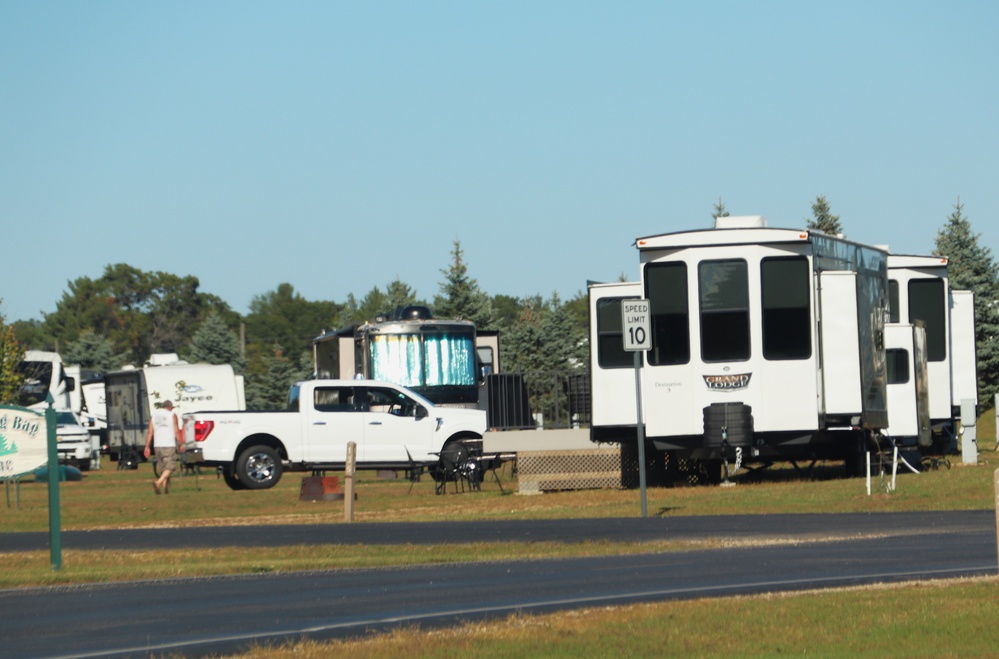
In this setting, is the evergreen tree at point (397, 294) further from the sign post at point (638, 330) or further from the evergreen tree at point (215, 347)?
the sign post at point (638, 330)

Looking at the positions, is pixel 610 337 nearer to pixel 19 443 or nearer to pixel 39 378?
pixel 19 443

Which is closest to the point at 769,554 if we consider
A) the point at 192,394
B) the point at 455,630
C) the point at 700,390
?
the point at 455,630

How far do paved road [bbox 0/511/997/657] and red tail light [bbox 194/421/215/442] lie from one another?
1052 centimetres

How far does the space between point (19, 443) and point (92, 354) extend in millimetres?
93152

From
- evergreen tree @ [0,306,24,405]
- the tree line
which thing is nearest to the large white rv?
the tree line

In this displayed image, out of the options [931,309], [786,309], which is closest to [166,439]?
[786,309]

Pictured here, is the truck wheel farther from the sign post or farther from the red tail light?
the sign post

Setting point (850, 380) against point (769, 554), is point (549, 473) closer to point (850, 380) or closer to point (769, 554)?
point (850, 380)

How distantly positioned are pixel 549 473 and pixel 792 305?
4.89 metres

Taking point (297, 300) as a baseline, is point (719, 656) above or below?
below

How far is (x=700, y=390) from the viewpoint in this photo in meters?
22.0

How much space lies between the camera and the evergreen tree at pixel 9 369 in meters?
49.7

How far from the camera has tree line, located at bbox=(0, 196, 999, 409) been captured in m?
54.6

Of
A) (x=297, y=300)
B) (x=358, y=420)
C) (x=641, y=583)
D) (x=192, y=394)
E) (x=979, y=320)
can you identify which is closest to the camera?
(x=641, y=583)
